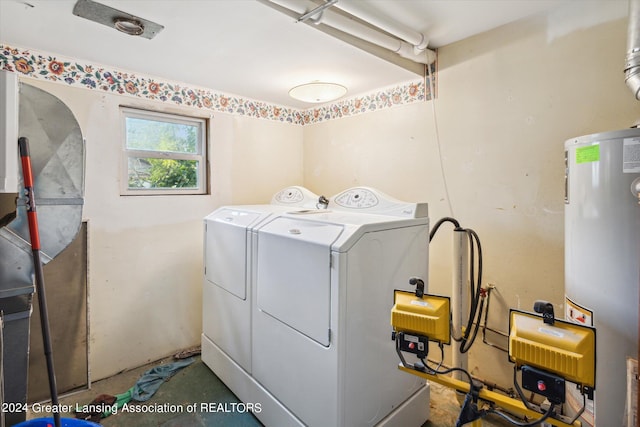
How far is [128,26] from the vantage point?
5.75 feet

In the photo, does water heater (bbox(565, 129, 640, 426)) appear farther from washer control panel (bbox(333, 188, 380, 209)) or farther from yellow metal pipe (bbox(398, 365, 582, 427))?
washer control panel (bbox(333, 188, 380, 209))

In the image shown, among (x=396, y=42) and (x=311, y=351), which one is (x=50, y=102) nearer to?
(x=311, y=351)

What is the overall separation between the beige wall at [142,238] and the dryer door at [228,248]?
0.35 metres

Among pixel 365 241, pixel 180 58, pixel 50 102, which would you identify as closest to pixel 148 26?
pixel 180 58

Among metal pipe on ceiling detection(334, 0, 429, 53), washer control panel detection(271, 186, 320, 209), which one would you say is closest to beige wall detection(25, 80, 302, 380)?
washer control panel detection(271, 186, 320, 209)

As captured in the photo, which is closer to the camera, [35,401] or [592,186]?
[592,186]

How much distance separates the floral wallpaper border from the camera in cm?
209

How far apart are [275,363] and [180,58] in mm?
2132

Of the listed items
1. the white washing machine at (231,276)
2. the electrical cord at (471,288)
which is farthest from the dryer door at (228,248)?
the electrical cord at (471,288)

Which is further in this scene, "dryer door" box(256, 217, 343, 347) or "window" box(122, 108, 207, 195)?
"window" box(122, 108, 207, 195)

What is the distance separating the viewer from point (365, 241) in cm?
160

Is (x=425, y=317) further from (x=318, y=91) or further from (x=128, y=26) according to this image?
(x=128, y=26)

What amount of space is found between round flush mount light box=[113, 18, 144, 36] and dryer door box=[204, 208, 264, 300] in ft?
4.24

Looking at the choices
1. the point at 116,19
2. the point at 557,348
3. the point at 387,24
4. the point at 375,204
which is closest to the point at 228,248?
the point at 375,204
